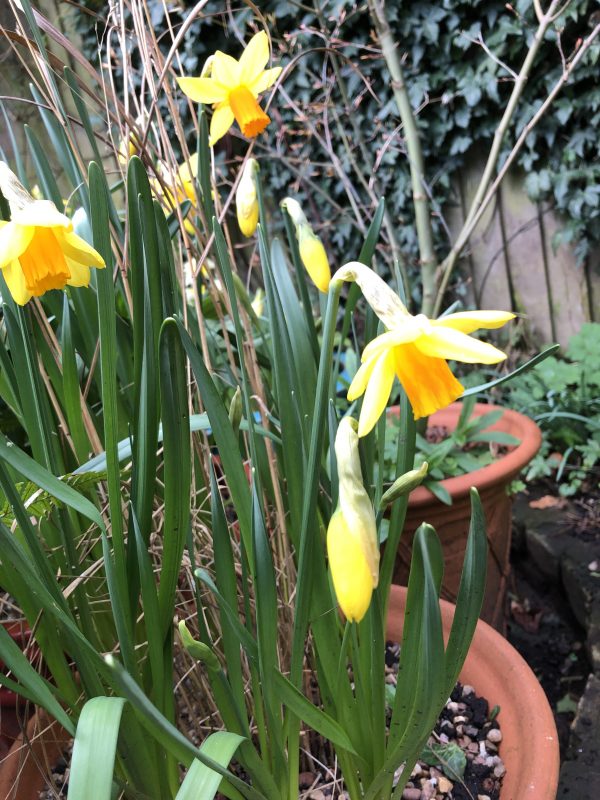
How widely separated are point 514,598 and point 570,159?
142 cm

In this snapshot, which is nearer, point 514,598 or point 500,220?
point 514,598

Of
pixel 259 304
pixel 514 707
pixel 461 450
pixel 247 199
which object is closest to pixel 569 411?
pixel 461 450

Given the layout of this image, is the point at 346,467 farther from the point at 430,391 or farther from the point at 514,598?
the point at 514,598

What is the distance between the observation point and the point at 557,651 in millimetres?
1572

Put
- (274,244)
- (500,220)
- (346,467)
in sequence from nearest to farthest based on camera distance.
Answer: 1. (346,467)
2. (274,244)
3. (500,220)

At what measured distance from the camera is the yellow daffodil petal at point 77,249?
0.51 m

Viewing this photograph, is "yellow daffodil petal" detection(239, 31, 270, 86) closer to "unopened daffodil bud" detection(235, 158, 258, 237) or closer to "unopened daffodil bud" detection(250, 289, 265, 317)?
"unopened daffodil bud" detection(235, 158, 258, 237)

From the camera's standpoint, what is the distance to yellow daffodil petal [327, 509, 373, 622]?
0.43 metres

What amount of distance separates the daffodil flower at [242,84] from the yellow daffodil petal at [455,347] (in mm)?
451

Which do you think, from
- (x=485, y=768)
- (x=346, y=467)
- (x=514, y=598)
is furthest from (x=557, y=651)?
(x=346, y=467)

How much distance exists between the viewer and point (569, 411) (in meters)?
2.04

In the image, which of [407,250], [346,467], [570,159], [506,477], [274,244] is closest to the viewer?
[346,467]

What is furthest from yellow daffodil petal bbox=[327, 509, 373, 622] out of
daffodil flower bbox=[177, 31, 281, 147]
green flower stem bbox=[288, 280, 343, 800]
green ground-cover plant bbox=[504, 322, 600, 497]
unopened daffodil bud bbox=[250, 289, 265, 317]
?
green ground-cover plant bbox=[504, 322, 600, 497]

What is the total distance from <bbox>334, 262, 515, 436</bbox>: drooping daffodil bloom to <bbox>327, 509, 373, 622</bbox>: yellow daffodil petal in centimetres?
7
